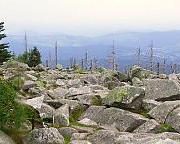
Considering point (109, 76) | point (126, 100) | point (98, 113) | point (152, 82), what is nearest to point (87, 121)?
point (98, 113)

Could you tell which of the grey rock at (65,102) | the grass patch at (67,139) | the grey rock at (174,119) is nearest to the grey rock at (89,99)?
A: the grey rock at (65,102)

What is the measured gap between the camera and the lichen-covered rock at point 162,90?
27.8m

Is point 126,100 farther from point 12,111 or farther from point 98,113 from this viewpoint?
point 12,111

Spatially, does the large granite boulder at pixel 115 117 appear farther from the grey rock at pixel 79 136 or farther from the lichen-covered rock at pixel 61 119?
the grey rock at pixel 79 136

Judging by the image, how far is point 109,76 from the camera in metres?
54.1

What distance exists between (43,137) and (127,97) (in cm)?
811

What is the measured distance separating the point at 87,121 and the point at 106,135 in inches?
160

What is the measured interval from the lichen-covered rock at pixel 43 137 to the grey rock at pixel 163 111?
21.2 feet

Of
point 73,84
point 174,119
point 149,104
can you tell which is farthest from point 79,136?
point 73,84

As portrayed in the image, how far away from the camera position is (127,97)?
26906 mm

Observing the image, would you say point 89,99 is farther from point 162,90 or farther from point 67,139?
point 67,139

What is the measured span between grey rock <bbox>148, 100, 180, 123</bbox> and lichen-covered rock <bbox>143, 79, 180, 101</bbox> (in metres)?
2.67

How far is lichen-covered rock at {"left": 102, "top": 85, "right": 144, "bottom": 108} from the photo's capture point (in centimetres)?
2678

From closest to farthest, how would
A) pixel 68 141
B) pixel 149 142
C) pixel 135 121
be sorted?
pixel 149 142 → pixel 68 141 → pixel 135 121
